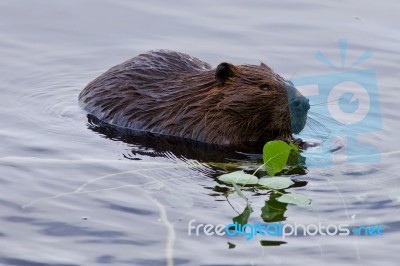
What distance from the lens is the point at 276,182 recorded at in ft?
22.1

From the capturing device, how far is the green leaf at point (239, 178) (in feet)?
22.2

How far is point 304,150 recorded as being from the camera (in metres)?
7.75

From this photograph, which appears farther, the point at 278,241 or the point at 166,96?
the point at 166,96

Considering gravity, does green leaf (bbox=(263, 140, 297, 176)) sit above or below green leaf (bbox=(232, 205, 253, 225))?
above

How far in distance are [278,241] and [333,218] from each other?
1.64 ft

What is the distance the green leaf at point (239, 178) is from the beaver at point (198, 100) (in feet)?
Answer: 3.46

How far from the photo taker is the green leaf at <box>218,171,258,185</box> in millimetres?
6770

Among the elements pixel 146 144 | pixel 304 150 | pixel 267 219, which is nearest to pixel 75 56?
pixel 146 144

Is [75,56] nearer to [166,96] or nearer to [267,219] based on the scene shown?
[166,96]

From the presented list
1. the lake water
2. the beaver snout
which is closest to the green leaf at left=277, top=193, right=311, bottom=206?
the lake water

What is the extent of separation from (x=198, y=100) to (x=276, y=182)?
4.95ft

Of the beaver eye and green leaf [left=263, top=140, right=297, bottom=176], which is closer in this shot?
green leaf [left=263, top=140, right=297, bottom=176]

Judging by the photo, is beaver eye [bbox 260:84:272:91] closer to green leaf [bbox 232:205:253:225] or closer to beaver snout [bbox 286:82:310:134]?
beaver snout [bbox 286:82:310:134]

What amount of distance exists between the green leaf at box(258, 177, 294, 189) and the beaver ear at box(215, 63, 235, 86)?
53.2 inches
